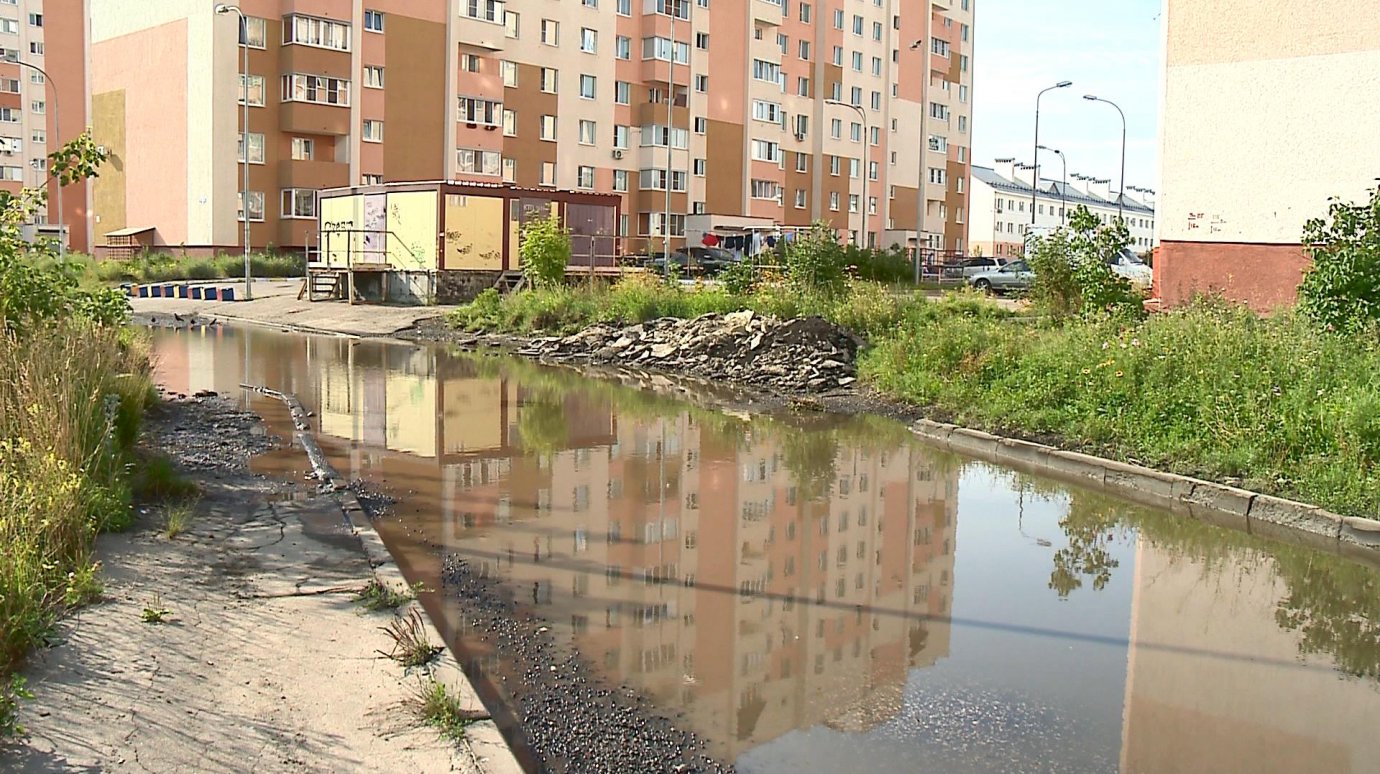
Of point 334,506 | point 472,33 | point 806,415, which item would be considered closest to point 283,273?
point 472,33

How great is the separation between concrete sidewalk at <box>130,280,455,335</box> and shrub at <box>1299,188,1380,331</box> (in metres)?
23.7

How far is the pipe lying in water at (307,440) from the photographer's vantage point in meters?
12.0

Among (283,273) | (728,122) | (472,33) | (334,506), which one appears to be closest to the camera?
(334,506)

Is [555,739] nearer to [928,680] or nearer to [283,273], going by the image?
[928,680]

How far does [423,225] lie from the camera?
129 ft

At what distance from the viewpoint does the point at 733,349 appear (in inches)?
947

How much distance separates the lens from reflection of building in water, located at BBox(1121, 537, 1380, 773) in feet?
19.9

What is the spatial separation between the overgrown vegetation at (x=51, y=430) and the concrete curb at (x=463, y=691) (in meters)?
1.77

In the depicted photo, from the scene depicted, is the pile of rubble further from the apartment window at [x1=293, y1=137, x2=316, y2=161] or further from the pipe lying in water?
the apartment window at [x1=293, y1=137, x2=316, y2=161]

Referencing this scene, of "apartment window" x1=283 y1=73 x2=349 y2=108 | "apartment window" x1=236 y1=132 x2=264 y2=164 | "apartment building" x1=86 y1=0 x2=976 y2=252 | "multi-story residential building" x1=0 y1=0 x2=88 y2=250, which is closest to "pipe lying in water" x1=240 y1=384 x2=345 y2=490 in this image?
"apartment building" x1=86 y1=0 x2=976 y2=252

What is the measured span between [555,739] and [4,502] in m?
3.51

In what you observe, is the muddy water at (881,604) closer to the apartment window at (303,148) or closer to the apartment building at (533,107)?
the apartment building at (533,107)

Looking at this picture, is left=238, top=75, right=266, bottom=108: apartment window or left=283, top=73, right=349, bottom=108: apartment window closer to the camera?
left=238, top=75, right=266, bottom=108: apartment window

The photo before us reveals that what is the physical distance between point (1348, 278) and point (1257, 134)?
9702 mm
